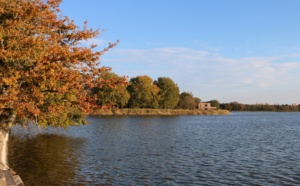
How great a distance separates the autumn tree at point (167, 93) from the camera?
448ft

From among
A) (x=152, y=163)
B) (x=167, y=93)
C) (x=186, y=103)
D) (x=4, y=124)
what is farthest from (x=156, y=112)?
(x=4, y=124)

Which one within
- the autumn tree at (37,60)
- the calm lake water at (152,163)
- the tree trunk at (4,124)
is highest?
the autumn tree at (37,60)

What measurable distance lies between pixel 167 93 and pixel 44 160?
114180 mm

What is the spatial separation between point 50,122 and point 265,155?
1990 centimetres

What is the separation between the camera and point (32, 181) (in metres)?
18.2

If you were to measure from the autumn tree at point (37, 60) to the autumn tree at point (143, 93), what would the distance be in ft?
359

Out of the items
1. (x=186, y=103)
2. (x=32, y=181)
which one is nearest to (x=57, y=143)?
(x=32, y=181)

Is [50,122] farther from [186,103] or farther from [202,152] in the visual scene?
[186,103]

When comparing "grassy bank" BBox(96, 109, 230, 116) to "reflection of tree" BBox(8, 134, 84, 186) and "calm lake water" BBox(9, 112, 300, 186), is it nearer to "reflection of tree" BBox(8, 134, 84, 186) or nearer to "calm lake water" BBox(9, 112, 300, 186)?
"reflection of tree" BBox(8, 134, 84, 186)

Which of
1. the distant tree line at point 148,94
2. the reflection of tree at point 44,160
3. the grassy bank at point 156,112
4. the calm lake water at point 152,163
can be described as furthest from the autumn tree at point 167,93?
the reflection of tree at point 44,160

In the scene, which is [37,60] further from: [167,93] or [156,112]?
[167,93]

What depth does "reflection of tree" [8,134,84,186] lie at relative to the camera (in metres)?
19.1

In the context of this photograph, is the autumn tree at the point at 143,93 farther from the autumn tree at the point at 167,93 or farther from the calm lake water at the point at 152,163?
the calm lake water at the point at 152,163

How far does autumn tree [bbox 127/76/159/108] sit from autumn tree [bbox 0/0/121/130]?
359 feet
